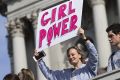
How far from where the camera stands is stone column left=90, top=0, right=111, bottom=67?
21953mm

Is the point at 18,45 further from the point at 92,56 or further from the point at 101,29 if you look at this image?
the point at 92,56

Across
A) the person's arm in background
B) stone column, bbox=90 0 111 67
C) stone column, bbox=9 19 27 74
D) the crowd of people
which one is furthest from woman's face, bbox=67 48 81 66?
stone column, bbox=9 19 27 74

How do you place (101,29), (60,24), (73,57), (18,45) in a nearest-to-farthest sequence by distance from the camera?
(73,57), (60,24), (101,29), (18,45)

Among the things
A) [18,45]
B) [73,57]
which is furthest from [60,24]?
[18,45]

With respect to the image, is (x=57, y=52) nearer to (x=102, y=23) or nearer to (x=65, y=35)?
(x=102, y=23)

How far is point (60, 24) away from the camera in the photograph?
911 centimetres

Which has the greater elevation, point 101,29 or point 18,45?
point 101,29

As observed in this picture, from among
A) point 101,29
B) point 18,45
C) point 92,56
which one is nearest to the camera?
point 92,56

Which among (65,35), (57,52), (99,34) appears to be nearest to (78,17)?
(65,35)

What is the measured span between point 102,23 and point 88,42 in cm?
1455

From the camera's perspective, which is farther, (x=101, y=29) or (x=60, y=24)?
(x=101, y=29)

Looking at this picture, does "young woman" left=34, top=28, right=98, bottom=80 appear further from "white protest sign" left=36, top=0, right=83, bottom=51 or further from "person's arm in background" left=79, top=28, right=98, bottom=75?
"white protest sign" left=36, top=0, right=83, bottom=51

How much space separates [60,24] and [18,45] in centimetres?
1546

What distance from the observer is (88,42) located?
8219mm
